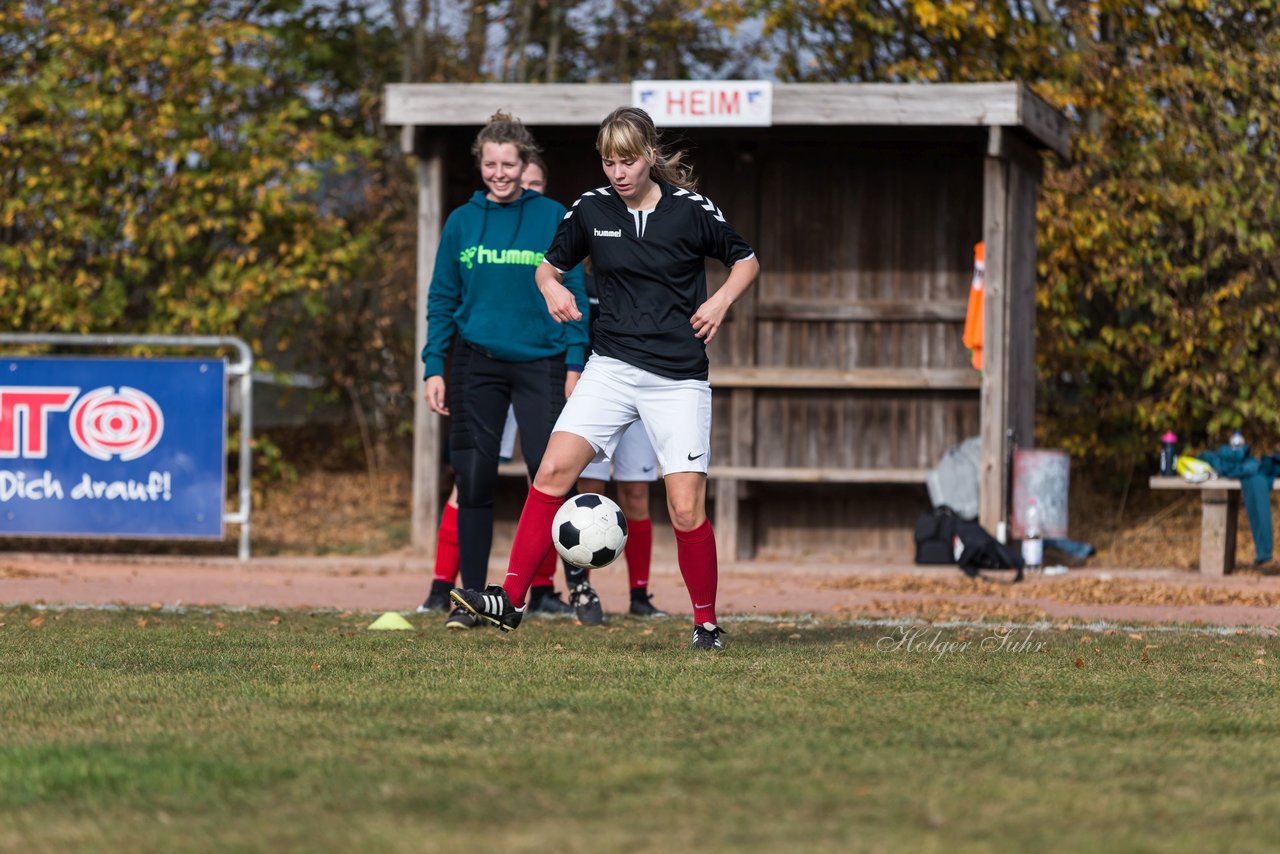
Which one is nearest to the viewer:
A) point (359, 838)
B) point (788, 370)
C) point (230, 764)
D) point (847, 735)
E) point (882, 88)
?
point (359, 838)

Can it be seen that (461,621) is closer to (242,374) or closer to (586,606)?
(586,606)

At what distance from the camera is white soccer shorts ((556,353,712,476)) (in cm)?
603

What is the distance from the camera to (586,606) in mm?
7484

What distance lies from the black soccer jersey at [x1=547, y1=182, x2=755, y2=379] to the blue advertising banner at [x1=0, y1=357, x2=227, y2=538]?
18.6ft

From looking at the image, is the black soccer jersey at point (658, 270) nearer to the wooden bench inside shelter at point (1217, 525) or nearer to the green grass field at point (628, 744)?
the green grass field at point (628, 744)

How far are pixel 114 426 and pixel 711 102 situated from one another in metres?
4.18

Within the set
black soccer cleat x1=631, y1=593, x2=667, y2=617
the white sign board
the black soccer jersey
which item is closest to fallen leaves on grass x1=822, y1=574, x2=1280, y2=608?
black soccer cleat x1=631, y1=593, x2=667, y2=617

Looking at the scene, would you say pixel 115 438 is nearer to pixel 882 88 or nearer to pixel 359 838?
pixel 882 88

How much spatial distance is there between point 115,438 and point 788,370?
175 inches

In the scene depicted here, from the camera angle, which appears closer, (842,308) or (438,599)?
(438,599)

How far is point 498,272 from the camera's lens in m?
7.29

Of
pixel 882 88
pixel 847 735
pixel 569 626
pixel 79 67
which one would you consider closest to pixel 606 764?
→ pixel 847 735

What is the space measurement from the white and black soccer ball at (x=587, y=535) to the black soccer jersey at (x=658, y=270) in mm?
540

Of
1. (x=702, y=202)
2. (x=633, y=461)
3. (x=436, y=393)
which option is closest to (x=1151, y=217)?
(x=633, y=461)
